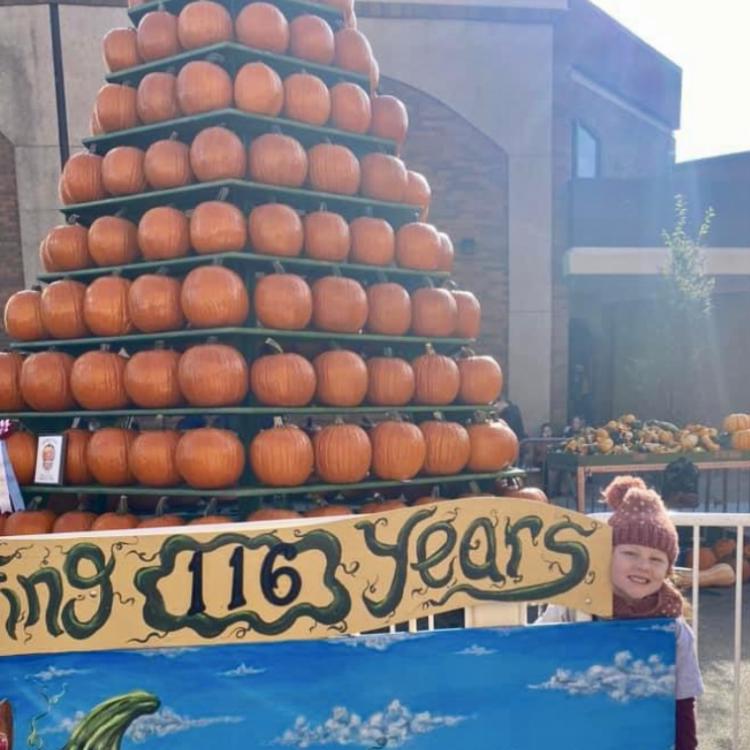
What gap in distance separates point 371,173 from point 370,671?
245 cm

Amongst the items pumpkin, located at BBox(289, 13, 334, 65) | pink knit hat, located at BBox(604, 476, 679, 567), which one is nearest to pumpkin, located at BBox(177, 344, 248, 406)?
pumpkin, located at BBox(289, 13, 334, 65)

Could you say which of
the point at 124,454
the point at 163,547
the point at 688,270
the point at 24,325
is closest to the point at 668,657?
the point at 163,547

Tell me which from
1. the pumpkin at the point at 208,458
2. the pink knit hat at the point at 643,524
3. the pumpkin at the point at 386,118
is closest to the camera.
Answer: the pink knit hat at the point at 643,524

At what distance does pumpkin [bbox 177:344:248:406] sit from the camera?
273 cm

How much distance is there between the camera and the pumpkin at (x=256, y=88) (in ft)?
9.52

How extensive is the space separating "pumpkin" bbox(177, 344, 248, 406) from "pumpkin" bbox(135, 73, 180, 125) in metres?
1.19

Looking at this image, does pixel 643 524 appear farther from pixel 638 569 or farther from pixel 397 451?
pixel 397 451

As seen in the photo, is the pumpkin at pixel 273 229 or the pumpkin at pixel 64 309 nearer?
the pumpkin at pixel 273 229

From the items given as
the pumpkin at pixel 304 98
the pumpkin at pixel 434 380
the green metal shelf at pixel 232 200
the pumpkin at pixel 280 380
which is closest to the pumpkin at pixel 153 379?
the pumpkin at pixel 280 380

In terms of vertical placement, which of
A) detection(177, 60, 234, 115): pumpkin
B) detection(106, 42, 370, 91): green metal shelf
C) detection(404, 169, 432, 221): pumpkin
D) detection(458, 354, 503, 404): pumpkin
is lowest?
detection(458, 354, 503, 404): pumpkin

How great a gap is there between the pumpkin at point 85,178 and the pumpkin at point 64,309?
0.48 m

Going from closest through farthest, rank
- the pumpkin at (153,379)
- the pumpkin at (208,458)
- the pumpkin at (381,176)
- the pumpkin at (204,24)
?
the pumpkin at (208,458) < the pumpkin at (153,379) < the pumpkin at (204,24) < the pumpkin at (381,176)

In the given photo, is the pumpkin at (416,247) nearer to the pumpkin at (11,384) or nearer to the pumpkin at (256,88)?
the pumpkin at (256,88)

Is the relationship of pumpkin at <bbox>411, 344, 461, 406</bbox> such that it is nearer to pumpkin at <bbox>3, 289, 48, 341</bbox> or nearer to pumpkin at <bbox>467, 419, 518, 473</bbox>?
pumpkin at <bbox>467, 419, 518, 473</bbox>
